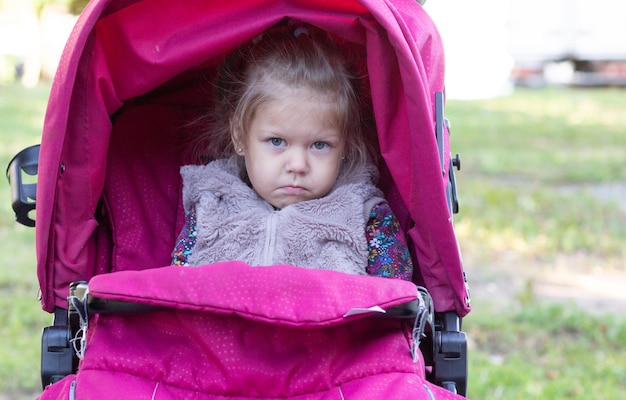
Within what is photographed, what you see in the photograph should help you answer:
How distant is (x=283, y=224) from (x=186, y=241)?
291 millimetres

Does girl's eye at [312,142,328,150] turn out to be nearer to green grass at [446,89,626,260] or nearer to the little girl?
the little girl

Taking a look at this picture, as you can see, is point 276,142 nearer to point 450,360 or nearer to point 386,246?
point 386,246

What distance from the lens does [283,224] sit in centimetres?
247

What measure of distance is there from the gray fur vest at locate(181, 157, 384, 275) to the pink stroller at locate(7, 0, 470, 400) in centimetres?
14

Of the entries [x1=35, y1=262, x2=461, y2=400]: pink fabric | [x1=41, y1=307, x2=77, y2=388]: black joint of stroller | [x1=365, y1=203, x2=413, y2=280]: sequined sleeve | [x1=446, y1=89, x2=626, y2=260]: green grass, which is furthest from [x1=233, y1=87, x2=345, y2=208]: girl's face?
[x1=446, y1=89, x2=626, y2=260]: green grass

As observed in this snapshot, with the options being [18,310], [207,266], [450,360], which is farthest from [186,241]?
[18,310]

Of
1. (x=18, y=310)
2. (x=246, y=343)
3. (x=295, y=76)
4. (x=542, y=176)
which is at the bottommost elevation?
(x=542, y=176)

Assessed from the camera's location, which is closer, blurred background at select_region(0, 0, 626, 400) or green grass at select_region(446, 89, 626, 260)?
blurred background at select_region(0, 0, 626, 400)

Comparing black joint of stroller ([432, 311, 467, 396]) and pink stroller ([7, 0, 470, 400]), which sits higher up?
pink stroller ([7, 0, 470, 400])

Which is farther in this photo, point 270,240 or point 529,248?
point 529,248

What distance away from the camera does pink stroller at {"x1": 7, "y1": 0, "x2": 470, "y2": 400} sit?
1.90 metres

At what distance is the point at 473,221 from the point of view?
552 cm

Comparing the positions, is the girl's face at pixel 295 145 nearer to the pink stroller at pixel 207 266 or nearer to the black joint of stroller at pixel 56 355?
the pink stroller at pixel 207 266

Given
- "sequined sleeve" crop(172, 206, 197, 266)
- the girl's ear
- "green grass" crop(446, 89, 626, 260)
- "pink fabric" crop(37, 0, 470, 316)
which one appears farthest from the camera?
"green grass" crop(446, 89, 626, 260)
